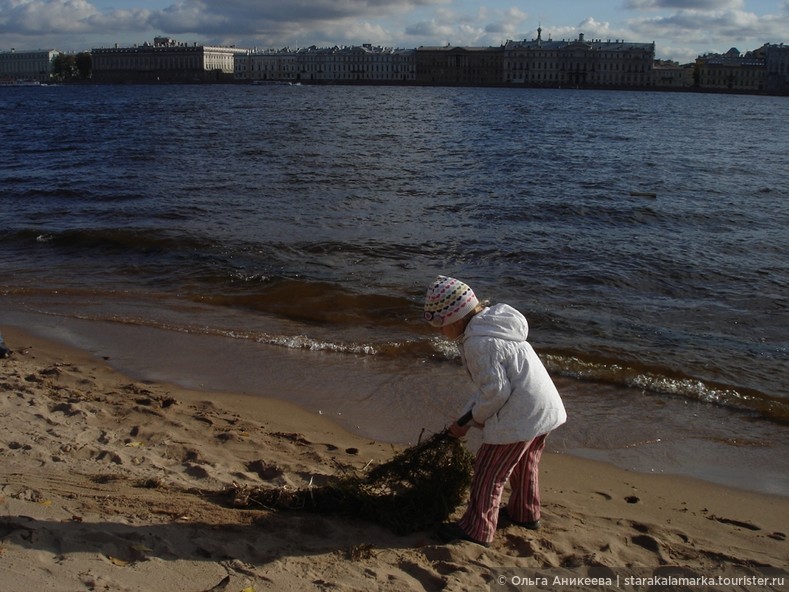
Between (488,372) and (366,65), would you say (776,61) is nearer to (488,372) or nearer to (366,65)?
(366,65)

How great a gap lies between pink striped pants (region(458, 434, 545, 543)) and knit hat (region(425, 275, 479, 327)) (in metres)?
0.83

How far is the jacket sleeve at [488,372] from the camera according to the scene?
174 inches

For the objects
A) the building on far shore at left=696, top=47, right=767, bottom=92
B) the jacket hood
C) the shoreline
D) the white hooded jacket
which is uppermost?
the building on far shore at left=696, top=47, right=767, bottom=92

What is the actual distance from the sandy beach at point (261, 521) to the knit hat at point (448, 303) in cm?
135

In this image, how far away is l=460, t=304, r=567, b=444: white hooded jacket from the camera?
14.5 ft

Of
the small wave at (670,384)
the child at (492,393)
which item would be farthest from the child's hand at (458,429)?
the small wave at (670,384)

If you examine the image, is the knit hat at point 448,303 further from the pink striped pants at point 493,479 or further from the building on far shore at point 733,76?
the building on far shore at point 733,76

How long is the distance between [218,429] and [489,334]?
2.97 metres

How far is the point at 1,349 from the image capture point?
26.9 feet

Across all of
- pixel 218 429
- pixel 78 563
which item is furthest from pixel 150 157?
pixel 78 563

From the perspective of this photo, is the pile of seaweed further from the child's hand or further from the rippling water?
the rippling water

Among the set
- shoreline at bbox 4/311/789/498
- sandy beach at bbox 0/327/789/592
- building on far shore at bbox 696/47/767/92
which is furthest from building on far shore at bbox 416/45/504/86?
sandy beach at bbox 0/327/789/592

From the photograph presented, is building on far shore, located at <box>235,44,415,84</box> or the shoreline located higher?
building on far shore, located at <box>235,44,415,84</box>

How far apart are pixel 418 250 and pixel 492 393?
10599 mm
